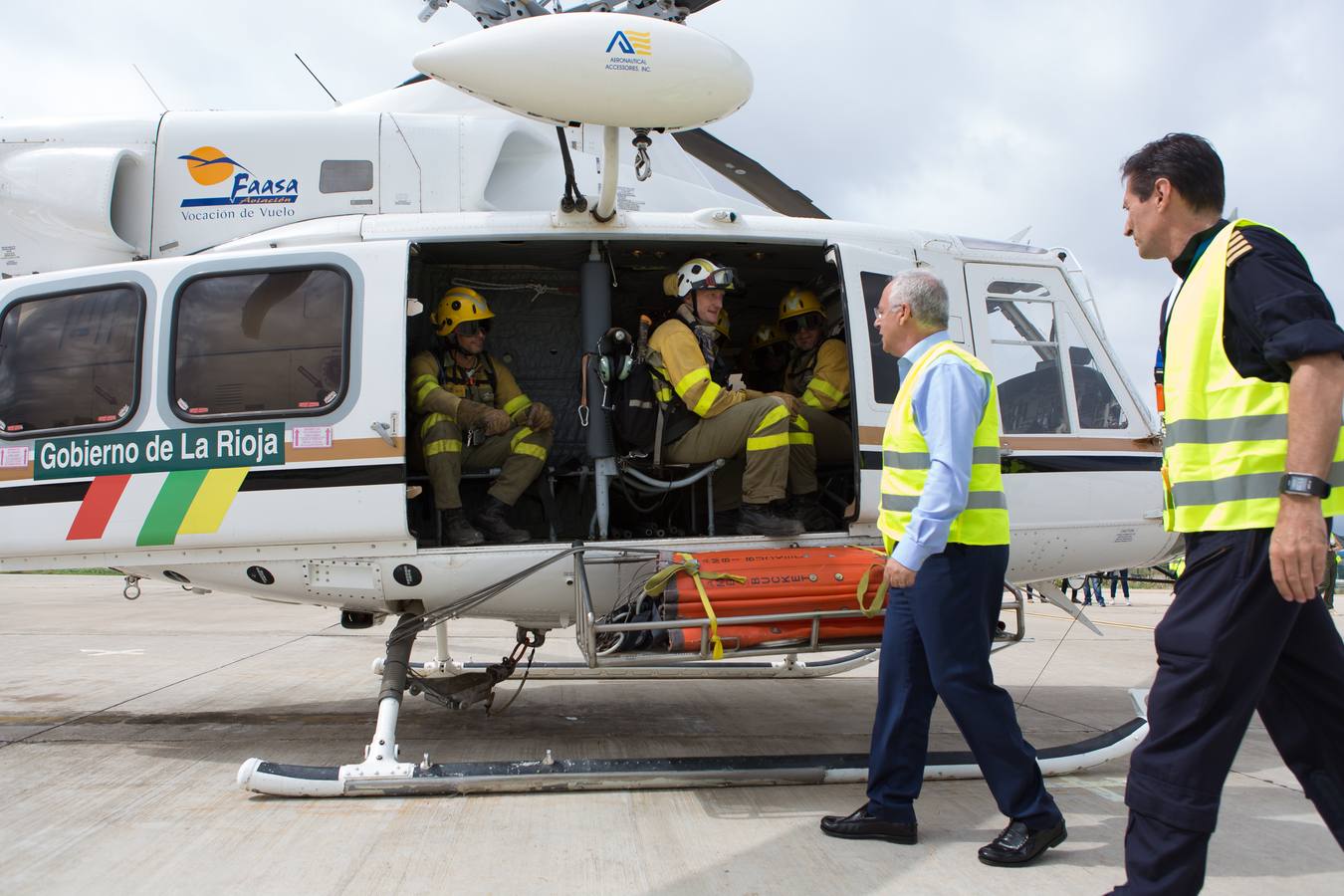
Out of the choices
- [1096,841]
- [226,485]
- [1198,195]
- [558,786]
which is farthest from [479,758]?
[1198,195]

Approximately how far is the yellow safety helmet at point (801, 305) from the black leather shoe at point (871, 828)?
301cm

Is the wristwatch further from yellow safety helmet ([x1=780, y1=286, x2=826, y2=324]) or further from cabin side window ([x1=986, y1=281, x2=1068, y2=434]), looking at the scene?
yellow safety helmet ([x1=780, y1=286, x2=826, y2=324])

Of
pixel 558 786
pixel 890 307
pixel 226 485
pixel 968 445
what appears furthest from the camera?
pixel 226 485

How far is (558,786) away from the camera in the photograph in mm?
3766

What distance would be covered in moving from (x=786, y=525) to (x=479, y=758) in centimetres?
186

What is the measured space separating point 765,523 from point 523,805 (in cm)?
166

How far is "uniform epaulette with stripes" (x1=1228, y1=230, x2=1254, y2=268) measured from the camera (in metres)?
2.19

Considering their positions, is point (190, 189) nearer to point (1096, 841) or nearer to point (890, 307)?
point (890, 307)

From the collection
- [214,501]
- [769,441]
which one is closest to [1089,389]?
[769,441]

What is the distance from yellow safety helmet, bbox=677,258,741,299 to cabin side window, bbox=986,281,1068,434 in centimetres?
140

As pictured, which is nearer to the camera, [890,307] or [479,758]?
[890,307]

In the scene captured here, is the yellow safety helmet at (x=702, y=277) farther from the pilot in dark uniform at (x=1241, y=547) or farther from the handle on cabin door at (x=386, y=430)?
the pilot in dark uniform at (x=1241, y=547)

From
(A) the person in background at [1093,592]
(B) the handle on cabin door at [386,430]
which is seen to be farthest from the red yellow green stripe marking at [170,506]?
(A) the person in background at [1093,592]

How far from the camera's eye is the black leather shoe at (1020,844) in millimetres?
2967
